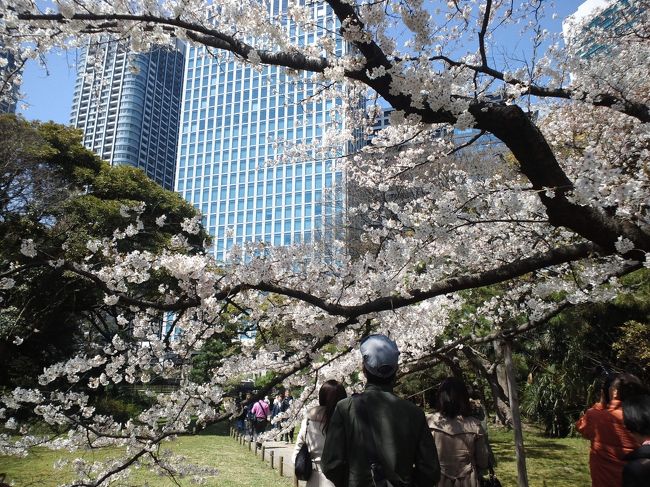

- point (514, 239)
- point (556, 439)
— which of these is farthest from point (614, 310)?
point (514, 239)

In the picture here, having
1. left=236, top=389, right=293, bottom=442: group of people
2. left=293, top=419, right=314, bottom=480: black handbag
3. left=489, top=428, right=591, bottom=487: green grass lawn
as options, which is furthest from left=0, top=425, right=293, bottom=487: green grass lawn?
left=489, top=428, right=591, bottom=487: green grass lawn

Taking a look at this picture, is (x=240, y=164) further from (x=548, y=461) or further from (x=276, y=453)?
(x=548, y=461)

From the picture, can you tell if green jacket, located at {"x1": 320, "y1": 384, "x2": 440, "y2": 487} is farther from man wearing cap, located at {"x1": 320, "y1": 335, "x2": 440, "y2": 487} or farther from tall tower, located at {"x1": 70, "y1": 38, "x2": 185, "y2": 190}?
tall tower, located at {"x1": 70, "y1": 38, "x2": 185, "y2": 190}

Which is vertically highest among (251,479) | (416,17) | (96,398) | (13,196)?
(13,196)

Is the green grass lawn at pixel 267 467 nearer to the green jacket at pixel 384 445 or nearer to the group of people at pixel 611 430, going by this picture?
the group of people at pixel 611 430

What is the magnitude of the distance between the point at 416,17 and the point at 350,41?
23.2 inches

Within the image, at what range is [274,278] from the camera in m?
3.55

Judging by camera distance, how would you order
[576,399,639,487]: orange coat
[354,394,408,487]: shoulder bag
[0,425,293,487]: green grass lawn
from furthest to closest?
[0,425,293,487]: green grass lawn
[576,399,639,487]: orange coat
[354,394,408,487]: shoulder bag

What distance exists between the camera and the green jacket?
1.65 m

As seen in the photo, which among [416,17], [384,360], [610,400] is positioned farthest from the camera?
[416,17]

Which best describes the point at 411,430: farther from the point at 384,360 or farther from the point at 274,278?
the point at 274,278

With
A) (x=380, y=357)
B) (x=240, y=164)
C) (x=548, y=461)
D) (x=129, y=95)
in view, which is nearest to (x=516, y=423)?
(x=548, y=461)

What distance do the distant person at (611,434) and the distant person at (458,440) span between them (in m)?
0.66

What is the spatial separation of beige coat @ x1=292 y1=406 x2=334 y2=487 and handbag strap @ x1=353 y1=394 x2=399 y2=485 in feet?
4.32
